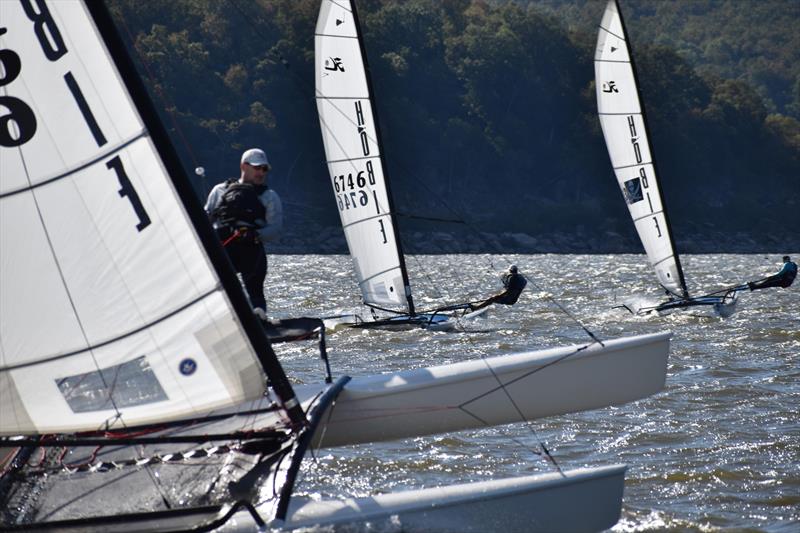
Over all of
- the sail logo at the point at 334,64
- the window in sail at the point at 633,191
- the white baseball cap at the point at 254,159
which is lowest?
the window in sail at the point at 633,191

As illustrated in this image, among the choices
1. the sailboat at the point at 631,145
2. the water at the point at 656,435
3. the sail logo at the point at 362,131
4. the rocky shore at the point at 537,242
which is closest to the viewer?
the water at the point at 656,435

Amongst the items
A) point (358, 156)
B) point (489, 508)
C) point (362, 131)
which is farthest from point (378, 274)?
point (489, 508)

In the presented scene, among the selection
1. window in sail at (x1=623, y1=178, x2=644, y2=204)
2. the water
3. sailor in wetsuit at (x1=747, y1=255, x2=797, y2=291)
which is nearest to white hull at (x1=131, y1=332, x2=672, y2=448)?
the water

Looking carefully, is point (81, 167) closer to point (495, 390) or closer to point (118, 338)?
point (118, 338)

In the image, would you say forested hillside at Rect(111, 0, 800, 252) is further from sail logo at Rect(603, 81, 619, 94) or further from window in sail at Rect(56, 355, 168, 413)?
window in sail at Rect(56, 355, 168, 413)

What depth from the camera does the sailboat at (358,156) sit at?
16938 millimetres

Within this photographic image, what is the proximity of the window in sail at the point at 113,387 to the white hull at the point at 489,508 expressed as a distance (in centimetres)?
64

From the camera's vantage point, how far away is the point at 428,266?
45.5 m

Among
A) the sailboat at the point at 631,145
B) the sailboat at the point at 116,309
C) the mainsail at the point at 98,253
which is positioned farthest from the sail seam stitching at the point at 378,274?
the mainsail at the point at 98,253

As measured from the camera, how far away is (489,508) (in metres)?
5.11

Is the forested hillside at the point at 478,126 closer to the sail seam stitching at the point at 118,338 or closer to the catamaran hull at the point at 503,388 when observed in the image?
the catamaran hull at the point at 503,388

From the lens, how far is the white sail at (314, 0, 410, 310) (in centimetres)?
1694

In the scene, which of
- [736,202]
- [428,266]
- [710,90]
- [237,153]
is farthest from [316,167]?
[710,90]

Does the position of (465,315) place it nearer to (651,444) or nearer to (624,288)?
(651,444)
